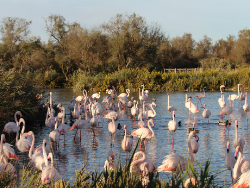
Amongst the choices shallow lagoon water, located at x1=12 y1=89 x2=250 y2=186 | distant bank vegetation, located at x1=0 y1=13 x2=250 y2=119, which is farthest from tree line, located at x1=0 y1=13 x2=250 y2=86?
shallow lagoon water, located at x1=12 y1=89 x2=250 y2=186

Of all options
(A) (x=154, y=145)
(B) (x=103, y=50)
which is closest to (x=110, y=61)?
(B) (x=103, y=50)

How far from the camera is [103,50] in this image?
41.5 metres

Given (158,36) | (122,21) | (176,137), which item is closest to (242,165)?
(176,137)

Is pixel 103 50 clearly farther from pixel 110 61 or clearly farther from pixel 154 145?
pixel 154 145

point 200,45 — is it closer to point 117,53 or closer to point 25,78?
point 117,53

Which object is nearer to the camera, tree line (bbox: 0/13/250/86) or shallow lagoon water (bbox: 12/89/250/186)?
shallow lagoon water (bbox: 12/89/250/186)

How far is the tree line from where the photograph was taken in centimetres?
3900

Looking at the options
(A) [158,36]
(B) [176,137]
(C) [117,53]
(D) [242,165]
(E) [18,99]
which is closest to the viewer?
(D) [242,165]

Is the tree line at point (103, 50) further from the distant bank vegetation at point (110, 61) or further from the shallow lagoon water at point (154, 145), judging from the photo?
the shallow lagoon water at point (154, 145)

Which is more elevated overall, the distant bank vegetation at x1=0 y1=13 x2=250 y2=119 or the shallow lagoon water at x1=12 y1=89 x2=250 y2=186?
Answer: the distant bank vegetation at x1=0 y1=13 x2=250 y2=119

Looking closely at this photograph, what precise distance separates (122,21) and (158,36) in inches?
346

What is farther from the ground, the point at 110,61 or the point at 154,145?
the point at 110,61

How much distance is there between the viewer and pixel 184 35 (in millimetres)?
65125

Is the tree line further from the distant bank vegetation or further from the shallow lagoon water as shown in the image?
the shallow lagoon water
